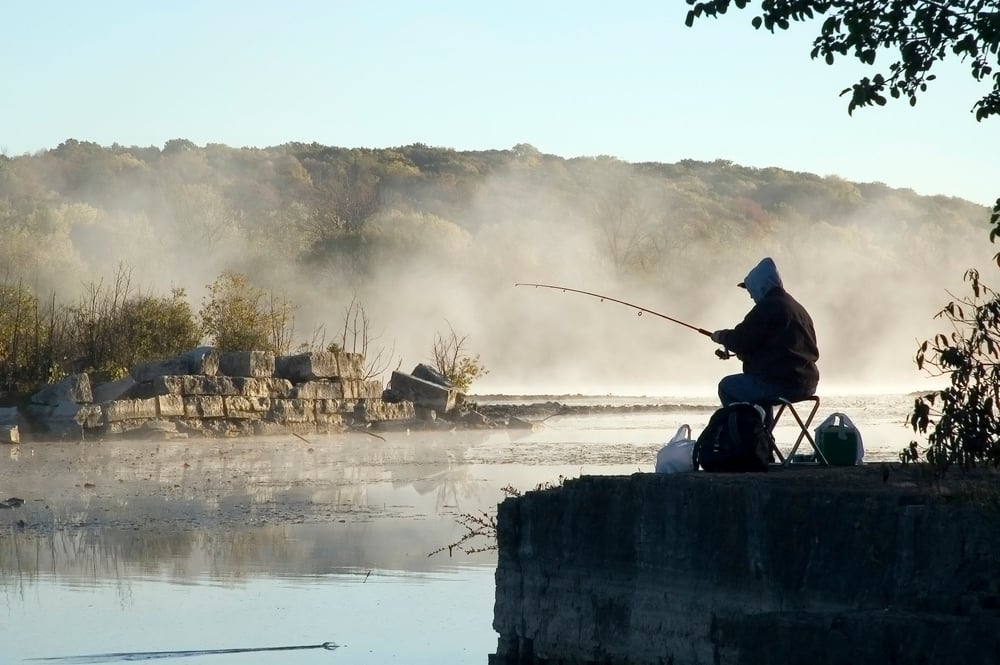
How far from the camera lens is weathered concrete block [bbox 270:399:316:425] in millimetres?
27594

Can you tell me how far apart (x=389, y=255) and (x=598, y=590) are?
52.9 m

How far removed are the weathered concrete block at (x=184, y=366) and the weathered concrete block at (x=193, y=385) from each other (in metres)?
0.20

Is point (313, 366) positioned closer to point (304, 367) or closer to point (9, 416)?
point (304, 367)

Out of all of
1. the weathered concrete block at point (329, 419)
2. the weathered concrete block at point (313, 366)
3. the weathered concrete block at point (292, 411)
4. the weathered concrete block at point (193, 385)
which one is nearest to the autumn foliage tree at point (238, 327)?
the weathered concrete block at point (313, 366)

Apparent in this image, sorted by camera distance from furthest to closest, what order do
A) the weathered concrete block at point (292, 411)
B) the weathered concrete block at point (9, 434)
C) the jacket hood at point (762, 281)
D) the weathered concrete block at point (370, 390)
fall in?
1. the weathered concrete block at point (370, 390)
2. the weathered concrete block at point (292, 411)
3. the weathered concrete block at point (9, 434)
4. the jacket hood at point (762, 281)

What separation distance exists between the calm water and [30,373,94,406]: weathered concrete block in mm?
1713

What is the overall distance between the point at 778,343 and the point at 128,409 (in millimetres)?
16681

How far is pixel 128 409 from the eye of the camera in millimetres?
24984

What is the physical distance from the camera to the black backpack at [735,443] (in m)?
9.16

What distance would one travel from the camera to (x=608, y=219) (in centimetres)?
8350

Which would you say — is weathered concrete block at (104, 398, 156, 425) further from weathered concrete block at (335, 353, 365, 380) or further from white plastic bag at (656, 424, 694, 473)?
white plastic bag at (656, 424, 694, 473)

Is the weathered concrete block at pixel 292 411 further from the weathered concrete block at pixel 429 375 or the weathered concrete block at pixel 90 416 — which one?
the weathered concrete block at pixel 90 416

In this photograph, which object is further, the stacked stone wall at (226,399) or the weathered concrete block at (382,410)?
the weathered concrete block at (382,410)

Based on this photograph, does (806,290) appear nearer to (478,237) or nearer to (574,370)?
(478,237)
